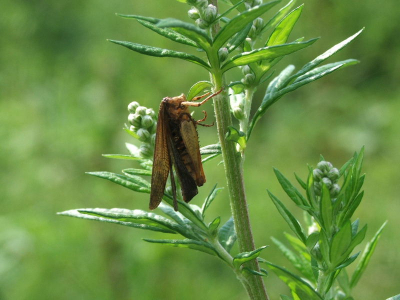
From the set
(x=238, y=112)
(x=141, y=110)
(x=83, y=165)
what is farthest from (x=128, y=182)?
(x=83, y=165)

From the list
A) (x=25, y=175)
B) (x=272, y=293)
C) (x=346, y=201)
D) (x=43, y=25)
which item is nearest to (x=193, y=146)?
(x=346, y=201)

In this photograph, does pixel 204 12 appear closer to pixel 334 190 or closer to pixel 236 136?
pixel 236 136

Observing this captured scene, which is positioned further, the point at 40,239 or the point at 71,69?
the point at 71,69

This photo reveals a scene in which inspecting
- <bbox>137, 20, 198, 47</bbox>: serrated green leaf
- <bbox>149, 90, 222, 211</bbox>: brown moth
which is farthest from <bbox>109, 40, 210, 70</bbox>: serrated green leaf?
<bbox>149, 90, 222, 211</bbox>: brown moth

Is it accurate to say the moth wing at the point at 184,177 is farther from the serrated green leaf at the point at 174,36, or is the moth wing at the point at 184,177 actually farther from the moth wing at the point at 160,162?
the serrated green leaf at the point at 174,36

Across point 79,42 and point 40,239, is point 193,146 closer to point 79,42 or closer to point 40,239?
point 40,239

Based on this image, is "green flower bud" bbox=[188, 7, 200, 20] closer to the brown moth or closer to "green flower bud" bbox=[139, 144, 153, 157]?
the brown moth

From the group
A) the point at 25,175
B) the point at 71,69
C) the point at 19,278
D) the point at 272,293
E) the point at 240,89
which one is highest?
the point at 71,69
